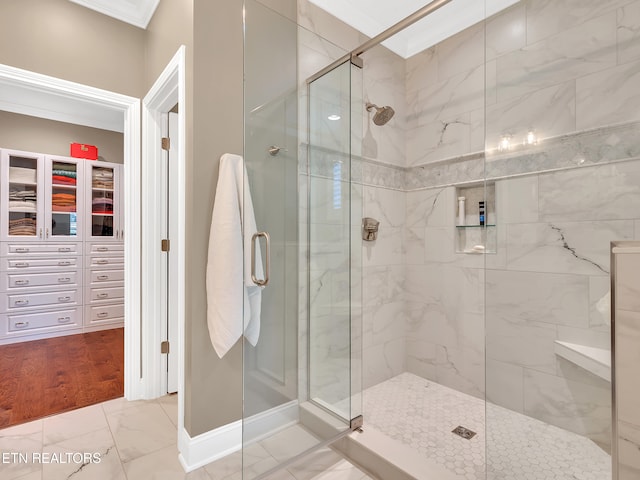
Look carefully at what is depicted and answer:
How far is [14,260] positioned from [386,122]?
421cm

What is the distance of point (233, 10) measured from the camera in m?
1.73

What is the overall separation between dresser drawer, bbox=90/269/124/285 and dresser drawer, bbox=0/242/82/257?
12.4 inches

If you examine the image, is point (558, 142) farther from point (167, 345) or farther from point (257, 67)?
point (167, 345)

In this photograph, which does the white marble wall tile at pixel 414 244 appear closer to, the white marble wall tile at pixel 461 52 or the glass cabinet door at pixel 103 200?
the white marble wall tile at pixel 461 52

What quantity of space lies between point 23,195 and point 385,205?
4052 mm

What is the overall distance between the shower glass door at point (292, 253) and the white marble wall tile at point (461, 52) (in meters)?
1.01

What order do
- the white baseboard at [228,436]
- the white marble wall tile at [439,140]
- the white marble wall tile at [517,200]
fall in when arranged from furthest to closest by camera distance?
the white marble wall tile at [439,140]
the white baseboard at [228,436]
the white marble wall tile at [517,200]

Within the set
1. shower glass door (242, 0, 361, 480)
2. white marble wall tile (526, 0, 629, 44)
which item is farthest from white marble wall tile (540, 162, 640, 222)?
shower glass door (242, 0, 361, 480)

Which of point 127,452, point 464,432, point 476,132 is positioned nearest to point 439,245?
point 476,132

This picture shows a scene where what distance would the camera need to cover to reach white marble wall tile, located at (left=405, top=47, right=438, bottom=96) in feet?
8.04

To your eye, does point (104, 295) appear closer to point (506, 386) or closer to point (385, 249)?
point (385, 249)

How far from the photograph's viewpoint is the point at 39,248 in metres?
3.70

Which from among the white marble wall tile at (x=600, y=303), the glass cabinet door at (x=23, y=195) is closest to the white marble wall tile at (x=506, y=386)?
the white marble wall tile at (x=600, y=303)

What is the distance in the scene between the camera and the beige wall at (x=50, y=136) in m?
3.62
